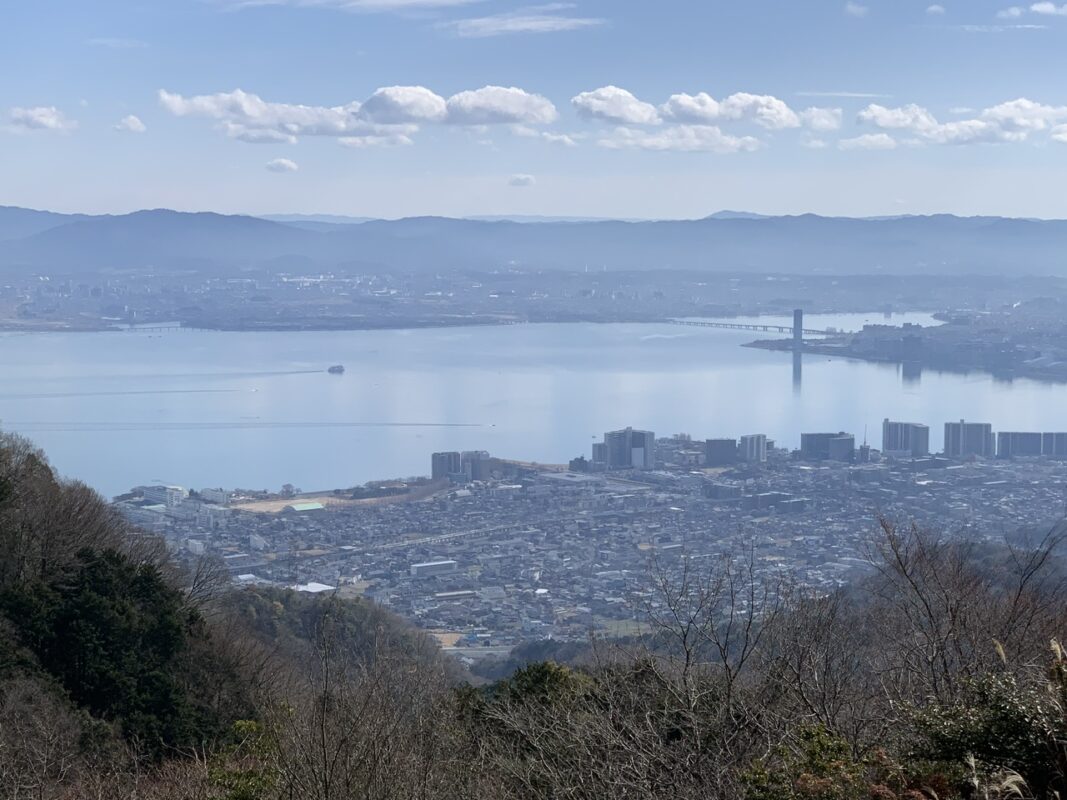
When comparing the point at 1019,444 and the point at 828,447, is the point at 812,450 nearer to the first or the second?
the point at 828,447

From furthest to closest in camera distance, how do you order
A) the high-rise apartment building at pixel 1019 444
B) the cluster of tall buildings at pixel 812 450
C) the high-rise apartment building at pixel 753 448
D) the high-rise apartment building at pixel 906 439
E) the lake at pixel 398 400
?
the lake at pixel 398 400 → the high-rise apartment building at pixel 906 439 → the high-rise apartment building at pixel 753 448 → the high-rise apartment building at pixel 1019 444 → the cluster of tall buildings at pixel 812 450

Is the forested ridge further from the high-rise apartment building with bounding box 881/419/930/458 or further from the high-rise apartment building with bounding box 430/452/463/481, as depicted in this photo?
the high-rise apartment building with bounding box 881/419/930/458

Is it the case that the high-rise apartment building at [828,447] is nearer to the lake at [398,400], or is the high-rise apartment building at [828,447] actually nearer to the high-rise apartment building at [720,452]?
the high-rise apartment building at [720,452]

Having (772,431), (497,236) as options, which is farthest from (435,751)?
(497,236)

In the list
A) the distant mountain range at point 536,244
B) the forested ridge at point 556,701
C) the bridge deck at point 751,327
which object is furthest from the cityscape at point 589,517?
the distant mountain range at point 536,244

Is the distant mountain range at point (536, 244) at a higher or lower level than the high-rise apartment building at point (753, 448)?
higher

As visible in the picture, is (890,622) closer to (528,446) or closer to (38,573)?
(38,573)
